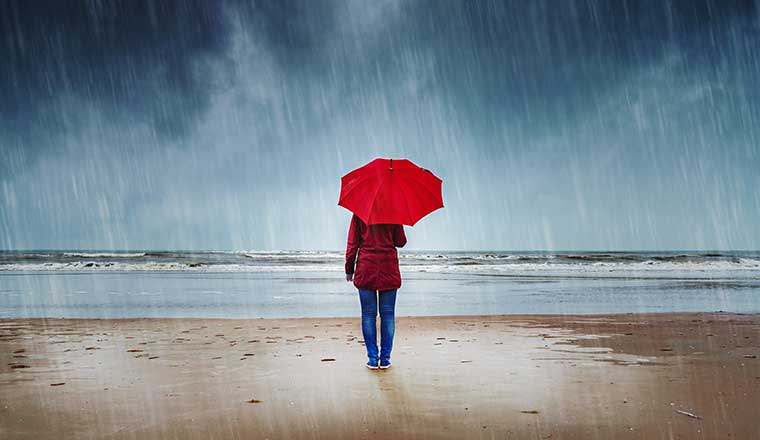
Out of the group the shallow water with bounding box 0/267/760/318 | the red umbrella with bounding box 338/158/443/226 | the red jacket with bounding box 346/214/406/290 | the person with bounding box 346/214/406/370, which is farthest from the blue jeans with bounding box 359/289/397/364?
the shallow water with bounding box 0/267/760/318

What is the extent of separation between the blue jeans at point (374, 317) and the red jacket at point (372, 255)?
0.12 meters

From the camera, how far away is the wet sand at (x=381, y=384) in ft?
12.9

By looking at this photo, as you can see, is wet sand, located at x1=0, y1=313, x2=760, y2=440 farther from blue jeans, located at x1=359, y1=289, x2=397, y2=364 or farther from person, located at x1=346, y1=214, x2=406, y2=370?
person, located at x1=346, y1=214, x2=406, y2=370

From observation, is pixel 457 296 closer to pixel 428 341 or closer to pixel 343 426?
pixel 428 341

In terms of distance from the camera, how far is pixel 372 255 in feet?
18.6

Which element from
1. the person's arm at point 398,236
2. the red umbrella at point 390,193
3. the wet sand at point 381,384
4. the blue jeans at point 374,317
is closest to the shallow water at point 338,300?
the wet sand at point 381,384

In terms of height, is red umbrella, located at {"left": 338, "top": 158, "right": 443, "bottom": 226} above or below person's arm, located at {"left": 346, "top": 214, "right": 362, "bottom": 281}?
above

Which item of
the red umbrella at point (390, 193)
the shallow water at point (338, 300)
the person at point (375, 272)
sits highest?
the red umbrella at point (390, 193)

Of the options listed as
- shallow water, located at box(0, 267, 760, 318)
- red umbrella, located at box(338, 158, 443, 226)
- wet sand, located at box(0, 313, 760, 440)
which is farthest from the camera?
shallow water, located at box(0, 267, 760, 318)

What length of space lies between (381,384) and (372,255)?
51.7 inches

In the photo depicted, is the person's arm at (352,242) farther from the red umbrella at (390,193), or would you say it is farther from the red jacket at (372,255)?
the red umbrella at (390,193)

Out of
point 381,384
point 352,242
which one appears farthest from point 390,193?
point 381,384

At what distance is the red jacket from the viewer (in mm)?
5652

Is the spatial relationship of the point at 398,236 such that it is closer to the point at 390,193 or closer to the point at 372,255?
the point at 372,255
